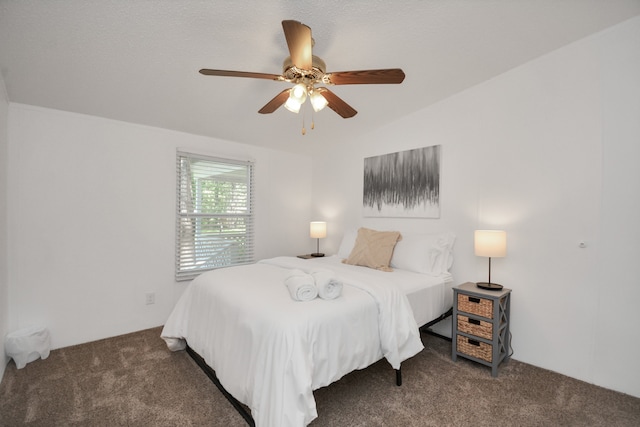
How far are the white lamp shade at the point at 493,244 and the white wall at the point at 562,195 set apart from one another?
0.26 metres

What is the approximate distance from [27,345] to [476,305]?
3.70 metres

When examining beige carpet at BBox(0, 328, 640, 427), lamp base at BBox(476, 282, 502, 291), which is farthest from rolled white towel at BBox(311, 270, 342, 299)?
lamp base at BBox(476, 282, 502, 291)

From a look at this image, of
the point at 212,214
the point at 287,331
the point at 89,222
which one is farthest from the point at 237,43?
the point at 89,222

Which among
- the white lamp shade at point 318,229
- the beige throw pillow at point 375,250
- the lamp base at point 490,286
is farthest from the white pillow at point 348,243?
the lamp base at point 490,286

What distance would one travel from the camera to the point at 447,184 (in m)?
2.95

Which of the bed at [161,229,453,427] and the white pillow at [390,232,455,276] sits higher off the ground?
the white pillow at [390,232,455,276]

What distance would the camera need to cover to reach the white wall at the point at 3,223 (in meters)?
2.18

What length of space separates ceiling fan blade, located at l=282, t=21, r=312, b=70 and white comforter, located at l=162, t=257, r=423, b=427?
1.43m

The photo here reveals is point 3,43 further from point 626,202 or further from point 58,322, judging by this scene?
point 626,202

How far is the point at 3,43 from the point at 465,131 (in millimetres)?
3651

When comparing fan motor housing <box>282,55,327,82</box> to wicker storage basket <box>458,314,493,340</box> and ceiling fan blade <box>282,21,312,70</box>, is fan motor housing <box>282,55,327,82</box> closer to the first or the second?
ceiling fan blade <box>282,21,312,70</box>

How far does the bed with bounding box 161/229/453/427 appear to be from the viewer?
1.41m

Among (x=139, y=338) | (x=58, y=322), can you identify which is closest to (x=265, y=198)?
(x=139, y=338)

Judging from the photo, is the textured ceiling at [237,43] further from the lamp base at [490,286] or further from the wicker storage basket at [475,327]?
the wicker storage basket at [475,327]
